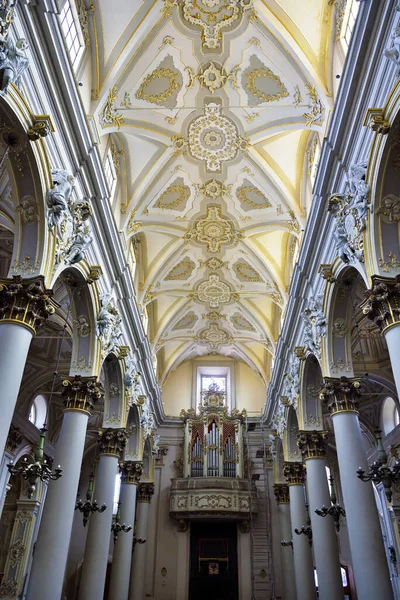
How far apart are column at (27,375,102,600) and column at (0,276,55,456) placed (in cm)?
312

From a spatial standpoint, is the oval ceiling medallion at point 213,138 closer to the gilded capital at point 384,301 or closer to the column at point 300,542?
the gilded capital at point 384,301

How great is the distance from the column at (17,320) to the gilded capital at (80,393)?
10.1ft

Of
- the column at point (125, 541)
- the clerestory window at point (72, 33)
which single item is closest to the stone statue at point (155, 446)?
the column at point (125, 541)

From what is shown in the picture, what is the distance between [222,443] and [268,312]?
651 centimetres

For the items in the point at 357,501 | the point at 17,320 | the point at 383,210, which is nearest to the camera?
the point at 17,320

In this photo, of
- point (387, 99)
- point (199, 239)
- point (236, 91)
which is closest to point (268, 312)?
point (199, 239)

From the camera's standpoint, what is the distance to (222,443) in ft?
76.5

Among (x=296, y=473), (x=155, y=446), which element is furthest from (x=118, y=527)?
(x=155, y=446)

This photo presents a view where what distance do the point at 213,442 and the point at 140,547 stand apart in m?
5.40

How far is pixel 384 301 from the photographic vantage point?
28.0 feet

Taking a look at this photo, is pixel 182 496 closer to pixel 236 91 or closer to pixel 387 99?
pixel 236 91

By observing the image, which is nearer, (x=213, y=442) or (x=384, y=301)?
(x=384, y=301)

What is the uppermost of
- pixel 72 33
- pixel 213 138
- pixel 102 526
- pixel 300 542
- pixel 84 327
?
pixel 213 138

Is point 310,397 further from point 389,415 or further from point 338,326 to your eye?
point 389,415
